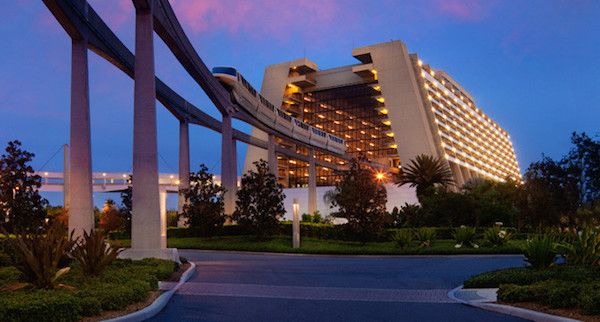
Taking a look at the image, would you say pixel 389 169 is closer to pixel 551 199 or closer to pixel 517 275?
pixel 551 199

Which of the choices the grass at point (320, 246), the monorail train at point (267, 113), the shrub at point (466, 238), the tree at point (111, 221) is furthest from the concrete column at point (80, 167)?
the tree at point (111, 221)

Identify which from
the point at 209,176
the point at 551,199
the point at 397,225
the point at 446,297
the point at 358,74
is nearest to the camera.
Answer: the point at 446,297

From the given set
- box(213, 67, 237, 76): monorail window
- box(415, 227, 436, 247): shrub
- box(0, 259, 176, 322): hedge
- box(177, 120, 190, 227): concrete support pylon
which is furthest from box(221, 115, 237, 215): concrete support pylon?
box(0, 259, 176, 322): hedge

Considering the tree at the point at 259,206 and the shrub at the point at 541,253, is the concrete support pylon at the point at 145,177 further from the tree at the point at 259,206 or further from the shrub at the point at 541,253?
the tree at the point at 259,206

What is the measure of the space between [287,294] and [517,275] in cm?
519

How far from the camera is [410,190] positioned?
2852 inches

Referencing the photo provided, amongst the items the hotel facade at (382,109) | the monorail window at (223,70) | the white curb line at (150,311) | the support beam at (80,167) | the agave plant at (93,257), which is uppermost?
the hotel facade at (382,109)

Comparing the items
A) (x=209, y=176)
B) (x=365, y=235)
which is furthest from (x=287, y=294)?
(x=209, y=176)

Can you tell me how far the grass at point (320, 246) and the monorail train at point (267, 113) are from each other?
13609 millimetres

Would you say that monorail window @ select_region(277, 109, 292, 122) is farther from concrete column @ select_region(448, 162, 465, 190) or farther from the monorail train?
concrete column @ select_region(448, 162, 465, 190)

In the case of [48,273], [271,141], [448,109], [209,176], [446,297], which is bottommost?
[446,297]

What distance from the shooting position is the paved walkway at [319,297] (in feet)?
35.8

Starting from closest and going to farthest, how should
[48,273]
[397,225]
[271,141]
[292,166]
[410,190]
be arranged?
[48,273] < [397,225] < [271,141] < [410,190] < [292,166]

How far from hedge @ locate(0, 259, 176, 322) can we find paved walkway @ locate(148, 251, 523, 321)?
2.47ft
